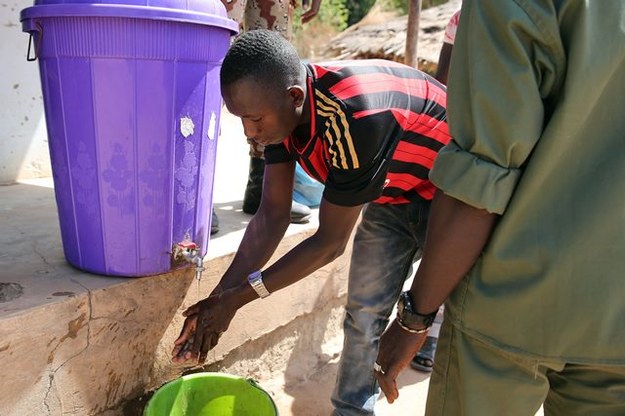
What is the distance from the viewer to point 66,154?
1.69 m

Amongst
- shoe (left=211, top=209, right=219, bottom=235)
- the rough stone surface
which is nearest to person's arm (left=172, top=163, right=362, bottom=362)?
shoe (left=211, top=209, right=219, bottom=235)

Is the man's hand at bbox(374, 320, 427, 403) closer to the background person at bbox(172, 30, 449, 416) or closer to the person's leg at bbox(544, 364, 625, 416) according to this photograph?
the person's leg at bbox(544, 364, 625, 416)

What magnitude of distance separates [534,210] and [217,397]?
1251mm

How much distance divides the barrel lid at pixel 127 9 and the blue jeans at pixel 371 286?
2.96 feet

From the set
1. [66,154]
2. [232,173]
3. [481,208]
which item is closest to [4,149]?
[232,173]

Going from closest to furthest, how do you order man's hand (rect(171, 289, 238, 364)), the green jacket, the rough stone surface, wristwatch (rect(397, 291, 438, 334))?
the green jacket → wristwatch (rect(397, 291, 438, 334)) → man's hand (rect(171, 289, 238, 364)) → the rough stone surface

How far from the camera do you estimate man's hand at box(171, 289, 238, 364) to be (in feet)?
5.51

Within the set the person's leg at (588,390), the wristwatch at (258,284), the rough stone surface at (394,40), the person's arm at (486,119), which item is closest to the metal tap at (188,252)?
the wristwatch at (258,284)

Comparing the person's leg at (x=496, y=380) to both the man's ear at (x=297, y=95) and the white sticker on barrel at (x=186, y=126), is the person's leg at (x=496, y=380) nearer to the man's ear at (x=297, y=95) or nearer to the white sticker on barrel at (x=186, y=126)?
the man's ear at (x=297, y=95)

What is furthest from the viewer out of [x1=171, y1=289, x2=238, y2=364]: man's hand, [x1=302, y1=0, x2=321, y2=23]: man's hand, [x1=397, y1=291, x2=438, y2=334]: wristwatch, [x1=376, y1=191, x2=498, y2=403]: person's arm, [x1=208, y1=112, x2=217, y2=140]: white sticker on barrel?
[x1=302, y1=0, x2=321, y2=23]: man's hand

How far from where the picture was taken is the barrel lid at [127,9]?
1490 mm

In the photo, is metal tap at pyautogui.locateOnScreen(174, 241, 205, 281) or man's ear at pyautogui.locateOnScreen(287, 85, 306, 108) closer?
man's ear at pyautogui.locateOnScreen(287, 85, 306, 108)

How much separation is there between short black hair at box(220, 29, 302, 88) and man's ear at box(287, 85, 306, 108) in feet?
0.05

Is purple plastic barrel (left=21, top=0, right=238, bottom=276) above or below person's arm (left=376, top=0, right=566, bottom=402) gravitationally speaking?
below
